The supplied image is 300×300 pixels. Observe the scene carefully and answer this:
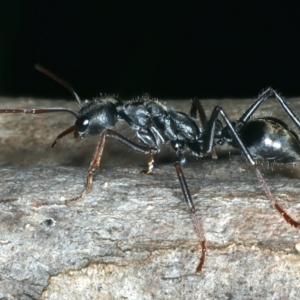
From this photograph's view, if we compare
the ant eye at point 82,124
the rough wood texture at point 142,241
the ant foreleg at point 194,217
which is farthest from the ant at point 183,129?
the ant foreleg at point 194,217

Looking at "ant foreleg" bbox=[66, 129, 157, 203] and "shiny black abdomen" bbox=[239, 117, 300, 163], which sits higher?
"shiny black abdomen" bbox=[239, 117, 300, 163]

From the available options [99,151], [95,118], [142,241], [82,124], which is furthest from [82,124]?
[142,241]

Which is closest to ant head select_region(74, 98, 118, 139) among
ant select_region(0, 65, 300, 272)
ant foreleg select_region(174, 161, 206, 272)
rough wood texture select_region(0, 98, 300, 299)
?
ant select_region(0, 65, 300, 272)

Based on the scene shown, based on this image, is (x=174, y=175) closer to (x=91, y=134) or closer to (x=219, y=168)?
(x=219, y=168)

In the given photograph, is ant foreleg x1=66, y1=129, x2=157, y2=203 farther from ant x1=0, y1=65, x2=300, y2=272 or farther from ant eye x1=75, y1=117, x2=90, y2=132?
ant eye x1=75, y1=117, x2=90, y2=132

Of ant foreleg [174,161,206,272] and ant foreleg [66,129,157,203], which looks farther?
ant foreleg [66,129,157,203]

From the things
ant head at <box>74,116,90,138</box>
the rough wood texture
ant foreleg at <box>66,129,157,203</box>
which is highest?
ant head at <box>74,116,90,138</box>

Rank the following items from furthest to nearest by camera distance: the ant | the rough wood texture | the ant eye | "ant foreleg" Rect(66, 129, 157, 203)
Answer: the ant eye → the ant → "ant foreleg" Rect(66, 129, 157, 203) → the rough wood texture
